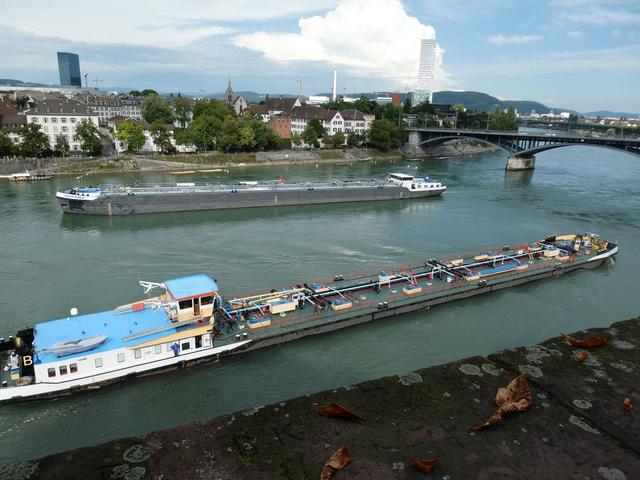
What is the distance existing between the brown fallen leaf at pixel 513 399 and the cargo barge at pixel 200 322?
25.1 ft

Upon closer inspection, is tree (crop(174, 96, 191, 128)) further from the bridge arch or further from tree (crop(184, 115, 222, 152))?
the bridge arch

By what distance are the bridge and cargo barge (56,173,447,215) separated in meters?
24.6

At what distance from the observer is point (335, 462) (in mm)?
10312

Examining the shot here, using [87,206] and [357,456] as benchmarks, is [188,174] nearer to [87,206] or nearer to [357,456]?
[87,206]

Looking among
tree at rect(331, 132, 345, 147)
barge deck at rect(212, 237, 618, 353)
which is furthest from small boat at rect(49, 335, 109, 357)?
→ tree at rect(331, 132, 345, 147)

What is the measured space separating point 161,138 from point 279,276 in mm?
52262

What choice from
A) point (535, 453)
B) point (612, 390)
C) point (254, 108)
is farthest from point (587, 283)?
point (254, 108)

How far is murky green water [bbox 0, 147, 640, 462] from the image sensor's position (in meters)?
14.7

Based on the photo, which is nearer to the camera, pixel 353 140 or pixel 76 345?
pixel 76 345

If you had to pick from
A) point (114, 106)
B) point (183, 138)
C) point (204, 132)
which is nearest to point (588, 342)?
point (204, 132)

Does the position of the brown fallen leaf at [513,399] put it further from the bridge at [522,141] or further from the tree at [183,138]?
the tree at [183,138]

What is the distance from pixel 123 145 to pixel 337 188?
4315 centimetres

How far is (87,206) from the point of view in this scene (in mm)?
38844

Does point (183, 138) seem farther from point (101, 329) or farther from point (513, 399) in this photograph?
point (513, 399)
